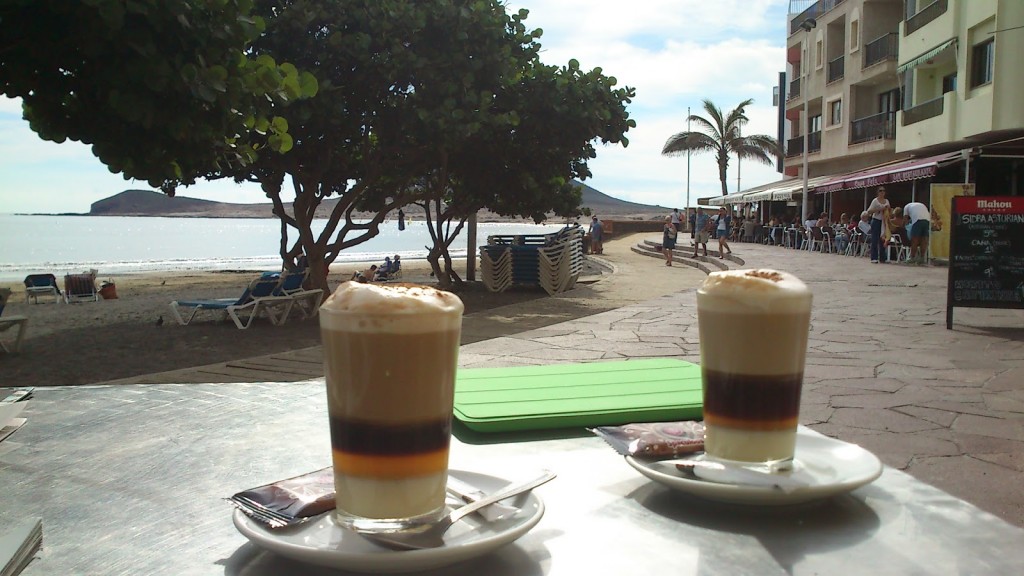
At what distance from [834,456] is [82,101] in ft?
17.5

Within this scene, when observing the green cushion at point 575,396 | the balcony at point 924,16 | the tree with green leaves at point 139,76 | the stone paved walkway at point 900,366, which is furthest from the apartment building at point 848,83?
the green cushion at point 575,396

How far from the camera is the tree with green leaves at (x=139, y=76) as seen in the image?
4.53 metres

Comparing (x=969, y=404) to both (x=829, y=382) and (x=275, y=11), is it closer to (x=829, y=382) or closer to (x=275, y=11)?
(x=829, y=382)

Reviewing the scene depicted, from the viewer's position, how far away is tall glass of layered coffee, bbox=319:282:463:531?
0.79 m

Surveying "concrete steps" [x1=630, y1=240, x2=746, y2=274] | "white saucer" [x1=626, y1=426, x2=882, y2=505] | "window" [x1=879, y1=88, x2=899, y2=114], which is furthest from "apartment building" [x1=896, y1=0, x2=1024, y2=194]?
"white saucer" [x1=626, y1=426, x2=882, y2=505]

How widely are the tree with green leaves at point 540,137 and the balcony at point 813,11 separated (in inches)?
745

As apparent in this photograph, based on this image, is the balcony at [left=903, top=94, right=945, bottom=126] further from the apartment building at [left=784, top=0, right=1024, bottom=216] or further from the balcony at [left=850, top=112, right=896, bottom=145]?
the balcony at [left=850, top=112, right=896, bottom=145]

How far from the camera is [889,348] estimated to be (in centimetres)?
599

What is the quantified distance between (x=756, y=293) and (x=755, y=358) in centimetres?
8

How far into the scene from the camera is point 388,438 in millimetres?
801

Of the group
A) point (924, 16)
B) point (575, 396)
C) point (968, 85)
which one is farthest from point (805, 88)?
point (575, 396)

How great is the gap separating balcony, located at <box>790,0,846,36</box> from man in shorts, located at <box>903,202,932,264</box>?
1610 cm

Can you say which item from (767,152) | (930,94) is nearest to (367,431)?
(930,94)

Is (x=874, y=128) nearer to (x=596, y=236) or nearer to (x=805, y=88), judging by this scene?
(x=805, y=88)
